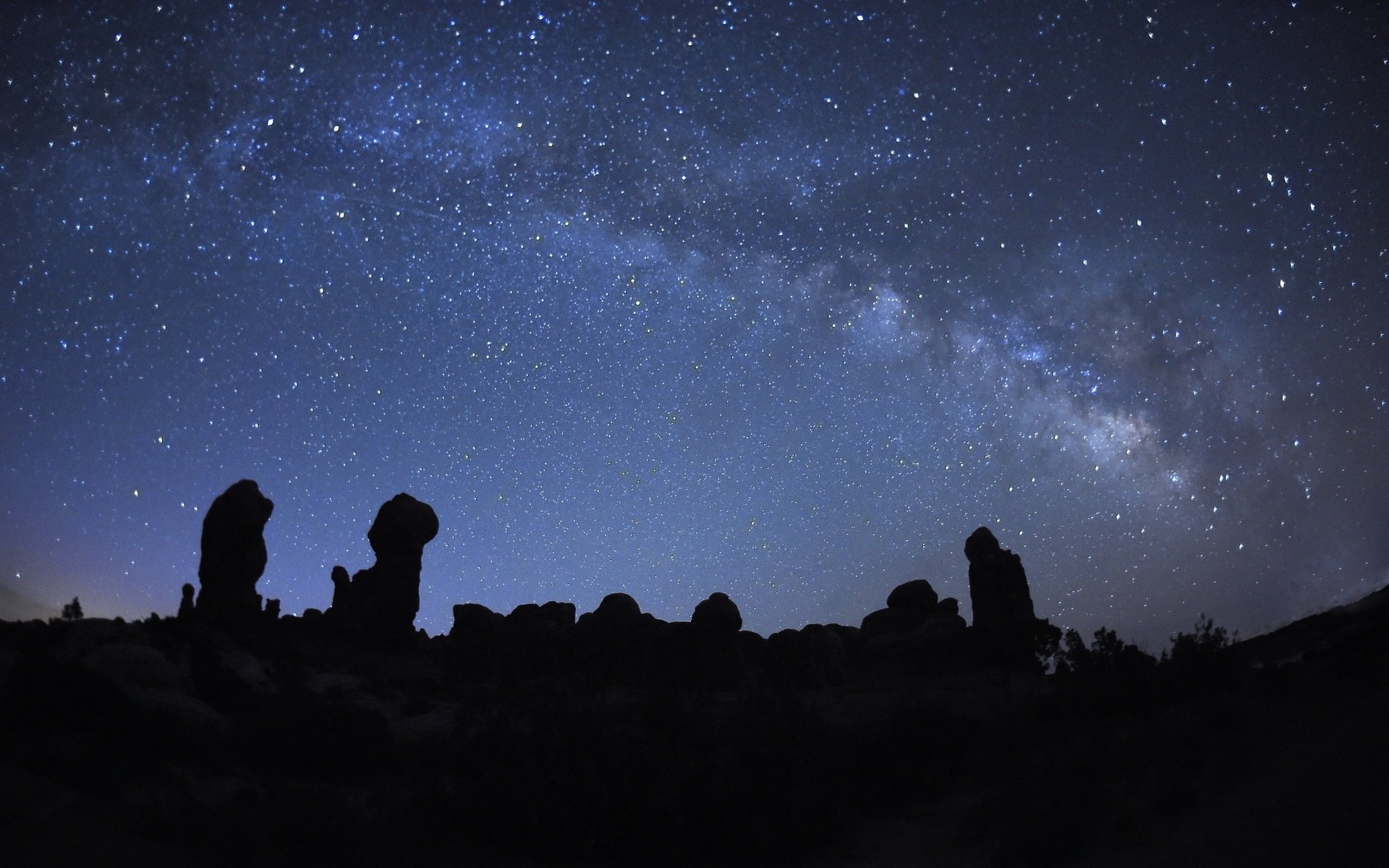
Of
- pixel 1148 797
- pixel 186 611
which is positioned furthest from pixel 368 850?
pixel 186 611

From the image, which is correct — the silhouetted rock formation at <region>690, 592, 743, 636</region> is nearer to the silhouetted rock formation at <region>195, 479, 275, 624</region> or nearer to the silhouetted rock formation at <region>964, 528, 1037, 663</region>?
the silhouetted rock formation at <region>964, 528, 1037, 663</region>

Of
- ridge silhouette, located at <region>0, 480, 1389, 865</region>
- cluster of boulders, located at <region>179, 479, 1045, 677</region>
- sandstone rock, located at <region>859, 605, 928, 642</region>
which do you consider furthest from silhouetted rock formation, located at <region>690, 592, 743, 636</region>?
ridge silhouette, located at <region>0, 480, 1389, 865</region>

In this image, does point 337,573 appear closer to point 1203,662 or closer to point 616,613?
point 616,613

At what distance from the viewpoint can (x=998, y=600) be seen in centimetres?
4041

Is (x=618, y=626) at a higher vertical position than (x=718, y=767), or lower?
higher

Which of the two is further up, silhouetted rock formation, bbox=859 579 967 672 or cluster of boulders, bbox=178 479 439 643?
cluster of boulders, bbox=178 479 439 643

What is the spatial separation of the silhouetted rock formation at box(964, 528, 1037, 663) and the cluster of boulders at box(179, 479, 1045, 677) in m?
0.05

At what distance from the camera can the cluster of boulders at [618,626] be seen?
127 ft

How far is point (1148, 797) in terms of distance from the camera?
1195cm

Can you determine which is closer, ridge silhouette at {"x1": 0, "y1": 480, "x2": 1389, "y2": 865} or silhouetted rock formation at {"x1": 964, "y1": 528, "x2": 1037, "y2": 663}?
ridge silhouette at {"x1": 0, "y1": 480, "x2": 1389, "y2": 865}

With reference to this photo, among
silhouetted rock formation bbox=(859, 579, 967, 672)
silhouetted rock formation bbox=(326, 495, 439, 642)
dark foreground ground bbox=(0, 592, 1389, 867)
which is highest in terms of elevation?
silhouetted rock formation bbox=(326, 495, 439, 642)

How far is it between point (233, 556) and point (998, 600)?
3777cm

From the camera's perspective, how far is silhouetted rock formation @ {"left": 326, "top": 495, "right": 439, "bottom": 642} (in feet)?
138

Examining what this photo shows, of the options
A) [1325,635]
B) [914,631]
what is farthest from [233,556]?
[1325,635]
